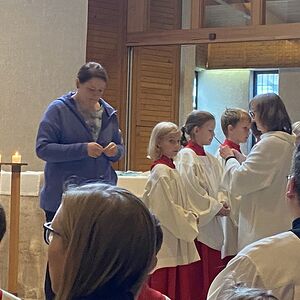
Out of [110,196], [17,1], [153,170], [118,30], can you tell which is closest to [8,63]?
[17,1]

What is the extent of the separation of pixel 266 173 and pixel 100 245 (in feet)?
7.93

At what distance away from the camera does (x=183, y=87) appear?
7621 millimetres

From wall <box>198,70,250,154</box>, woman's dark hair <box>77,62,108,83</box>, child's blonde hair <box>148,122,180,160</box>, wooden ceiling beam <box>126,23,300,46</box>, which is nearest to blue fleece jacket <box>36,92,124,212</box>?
woman's dark hair <box>77,62,108,83</box>

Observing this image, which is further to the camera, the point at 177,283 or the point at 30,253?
the point at 30,253

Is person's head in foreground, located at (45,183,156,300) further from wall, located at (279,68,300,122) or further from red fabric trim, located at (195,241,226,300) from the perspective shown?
wall, located at (279,68,300,122)

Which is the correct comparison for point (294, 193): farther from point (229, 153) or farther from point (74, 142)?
point (229, 153)

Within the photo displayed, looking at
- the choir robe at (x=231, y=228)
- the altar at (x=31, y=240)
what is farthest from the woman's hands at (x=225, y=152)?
the altar at (x=31, y=240)

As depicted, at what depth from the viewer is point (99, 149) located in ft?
10.7

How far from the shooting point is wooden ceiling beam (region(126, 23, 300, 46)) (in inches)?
249

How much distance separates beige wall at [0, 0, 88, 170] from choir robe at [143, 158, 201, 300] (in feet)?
6.53

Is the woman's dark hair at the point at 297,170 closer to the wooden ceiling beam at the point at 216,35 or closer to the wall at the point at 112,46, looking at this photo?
the wooden ceiling beam at the point at 216,35

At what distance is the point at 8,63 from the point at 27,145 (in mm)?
648

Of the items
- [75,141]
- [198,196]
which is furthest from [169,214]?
[75,141]

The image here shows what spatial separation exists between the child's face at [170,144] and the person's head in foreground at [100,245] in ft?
8.87
